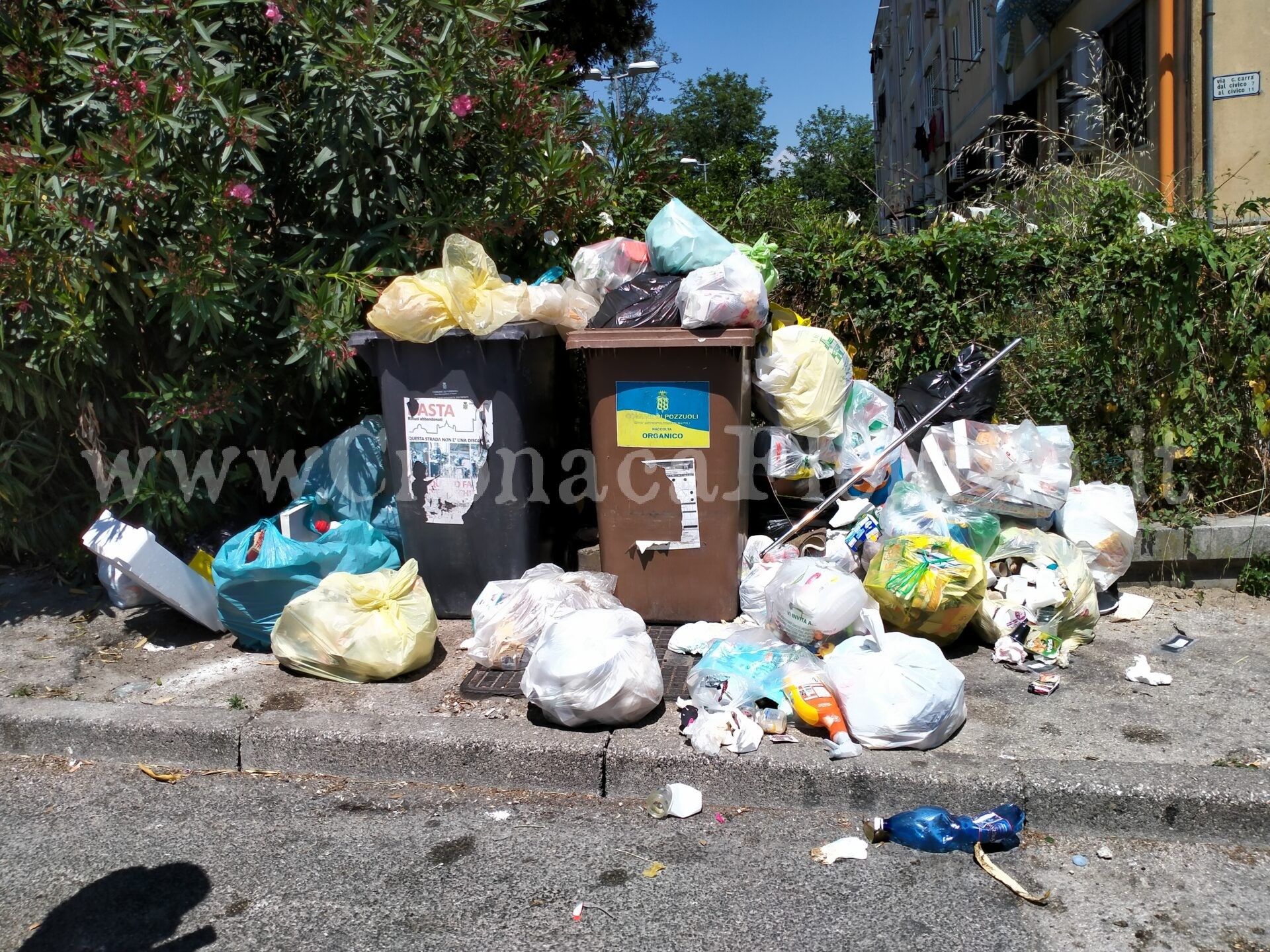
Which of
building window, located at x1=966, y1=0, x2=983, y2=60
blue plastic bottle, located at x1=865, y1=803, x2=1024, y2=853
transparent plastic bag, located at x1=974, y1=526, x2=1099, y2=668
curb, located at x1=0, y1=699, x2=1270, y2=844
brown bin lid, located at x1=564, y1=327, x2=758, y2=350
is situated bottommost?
blue plastic bottle, located at x1=865, y1=803, x2=1024, y2=853

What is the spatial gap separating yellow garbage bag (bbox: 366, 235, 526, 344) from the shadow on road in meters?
2.13

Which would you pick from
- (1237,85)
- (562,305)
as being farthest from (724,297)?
(1237,85)

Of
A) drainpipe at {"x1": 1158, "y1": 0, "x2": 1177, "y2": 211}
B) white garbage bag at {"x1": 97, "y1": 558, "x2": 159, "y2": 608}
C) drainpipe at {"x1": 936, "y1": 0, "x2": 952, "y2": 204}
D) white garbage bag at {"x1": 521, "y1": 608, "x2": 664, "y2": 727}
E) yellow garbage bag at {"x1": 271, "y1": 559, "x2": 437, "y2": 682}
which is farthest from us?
drainpipe at {"x1": 936, "y1": 0, "x2": 952, "y2": 204}

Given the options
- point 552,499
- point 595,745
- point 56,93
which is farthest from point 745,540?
point 56,93

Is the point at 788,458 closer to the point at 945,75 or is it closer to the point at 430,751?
the point at 430,751

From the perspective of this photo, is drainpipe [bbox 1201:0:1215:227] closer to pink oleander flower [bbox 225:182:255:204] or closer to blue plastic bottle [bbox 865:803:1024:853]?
blue plastic bottle [bbox 865:803:1024:853]

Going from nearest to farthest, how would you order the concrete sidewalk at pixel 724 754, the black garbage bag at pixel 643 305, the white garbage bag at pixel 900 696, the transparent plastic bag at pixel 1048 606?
the concrete sidewalk at pixel 724 754, the white garbage bag at pixel 900 696, the transparent plastic bag at pixel 1048 606, the black garbage bag at pixel 643 305

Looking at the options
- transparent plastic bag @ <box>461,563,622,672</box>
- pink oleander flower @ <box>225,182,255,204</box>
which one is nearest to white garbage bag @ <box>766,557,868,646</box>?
transparent plastic bag @ <box>461,563,622,672</box>

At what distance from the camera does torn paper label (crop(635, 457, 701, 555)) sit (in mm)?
4156

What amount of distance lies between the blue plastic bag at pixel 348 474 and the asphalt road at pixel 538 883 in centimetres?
157

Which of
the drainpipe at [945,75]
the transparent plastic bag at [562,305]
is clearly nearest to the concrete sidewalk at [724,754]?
the transparent plastic bag at [562,305]

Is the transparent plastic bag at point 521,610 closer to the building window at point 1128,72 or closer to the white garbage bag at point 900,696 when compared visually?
the white garbage bag at point 900,696

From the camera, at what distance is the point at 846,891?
2.67 meters

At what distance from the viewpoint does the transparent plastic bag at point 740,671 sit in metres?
3.43
